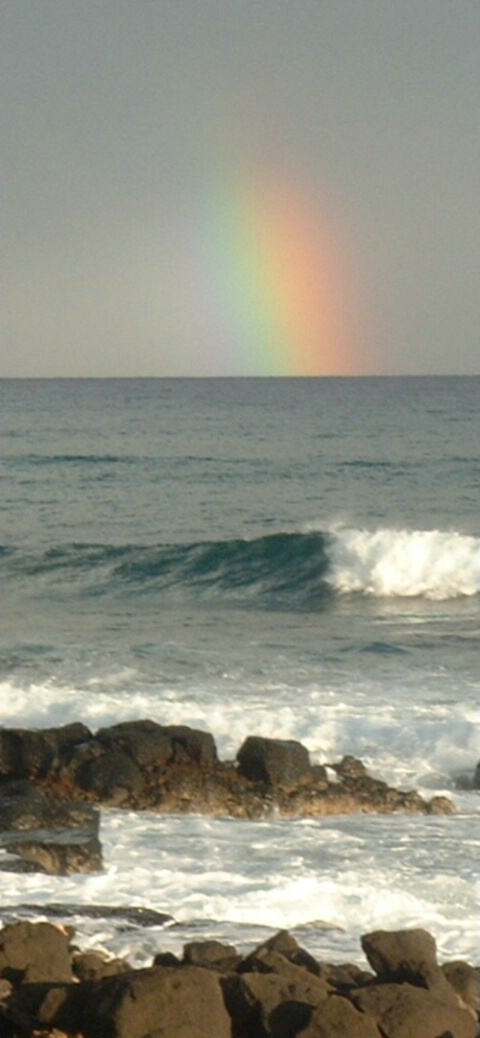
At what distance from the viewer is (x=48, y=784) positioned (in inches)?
549

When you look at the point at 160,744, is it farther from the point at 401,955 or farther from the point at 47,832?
the point at 401,955

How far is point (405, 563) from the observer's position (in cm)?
3288

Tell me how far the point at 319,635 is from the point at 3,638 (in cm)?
454

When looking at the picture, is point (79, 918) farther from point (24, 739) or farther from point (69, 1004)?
point (24, 739)

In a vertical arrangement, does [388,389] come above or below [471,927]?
above

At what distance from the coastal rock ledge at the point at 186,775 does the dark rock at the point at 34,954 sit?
4482 mm

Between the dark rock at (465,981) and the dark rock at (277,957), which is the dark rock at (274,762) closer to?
the dark rock at (277,957)

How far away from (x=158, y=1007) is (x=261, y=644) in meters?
14.4

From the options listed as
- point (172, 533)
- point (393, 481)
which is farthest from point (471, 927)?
point (393, 481)

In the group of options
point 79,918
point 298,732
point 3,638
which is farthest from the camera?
point 3,638

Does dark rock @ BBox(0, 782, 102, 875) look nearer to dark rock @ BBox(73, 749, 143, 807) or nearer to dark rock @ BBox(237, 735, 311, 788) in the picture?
dark rock @ BBox(73, 749, 143, 807)

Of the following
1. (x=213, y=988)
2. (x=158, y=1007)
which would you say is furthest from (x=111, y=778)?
(x=158, y=1007)

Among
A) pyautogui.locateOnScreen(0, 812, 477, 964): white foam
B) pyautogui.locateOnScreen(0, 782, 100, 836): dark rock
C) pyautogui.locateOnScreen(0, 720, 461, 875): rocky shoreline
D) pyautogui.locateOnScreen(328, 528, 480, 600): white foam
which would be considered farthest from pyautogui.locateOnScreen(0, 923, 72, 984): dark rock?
pyautogui.locateOnScreen(328, 528, 480, 600): white foam

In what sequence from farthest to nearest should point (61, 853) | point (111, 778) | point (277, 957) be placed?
1. point (111, 778)
2. point (61, 853)
3. point (277, 957)
